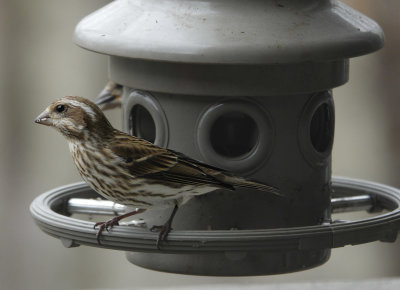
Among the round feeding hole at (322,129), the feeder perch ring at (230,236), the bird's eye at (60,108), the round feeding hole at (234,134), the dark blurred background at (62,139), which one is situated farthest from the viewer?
the dark blurred background at (62,139)

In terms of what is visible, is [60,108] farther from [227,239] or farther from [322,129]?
[322,129]

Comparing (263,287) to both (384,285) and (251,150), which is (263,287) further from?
(251,150)

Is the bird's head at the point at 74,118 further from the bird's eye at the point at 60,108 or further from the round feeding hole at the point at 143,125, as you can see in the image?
the round feeding hole at the point at 143,125

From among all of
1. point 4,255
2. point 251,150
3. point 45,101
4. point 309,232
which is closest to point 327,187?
point 251,150

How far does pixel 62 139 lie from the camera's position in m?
13.2

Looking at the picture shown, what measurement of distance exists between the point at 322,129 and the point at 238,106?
761 millimetres

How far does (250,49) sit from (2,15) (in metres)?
7.01

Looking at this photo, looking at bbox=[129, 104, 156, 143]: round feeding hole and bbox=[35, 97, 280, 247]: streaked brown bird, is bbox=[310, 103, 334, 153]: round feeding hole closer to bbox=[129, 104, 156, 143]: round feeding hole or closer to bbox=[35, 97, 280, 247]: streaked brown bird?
bbox=[35, 97, 280, 247]: streaked brown bird

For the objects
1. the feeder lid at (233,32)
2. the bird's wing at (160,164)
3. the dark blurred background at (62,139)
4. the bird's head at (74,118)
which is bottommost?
the dark blurred background at (62,139)

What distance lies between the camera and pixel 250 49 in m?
5.79

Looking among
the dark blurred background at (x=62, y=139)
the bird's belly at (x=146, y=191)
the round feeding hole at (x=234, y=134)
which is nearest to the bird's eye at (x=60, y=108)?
the bird's belly at (x=146, y=191)

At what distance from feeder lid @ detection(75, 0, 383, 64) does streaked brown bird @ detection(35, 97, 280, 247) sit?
43 centimetres

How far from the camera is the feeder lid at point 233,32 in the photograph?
5.82 m

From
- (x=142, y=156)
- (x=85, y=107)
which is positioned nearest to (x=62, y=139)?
(x=85, y=107)
